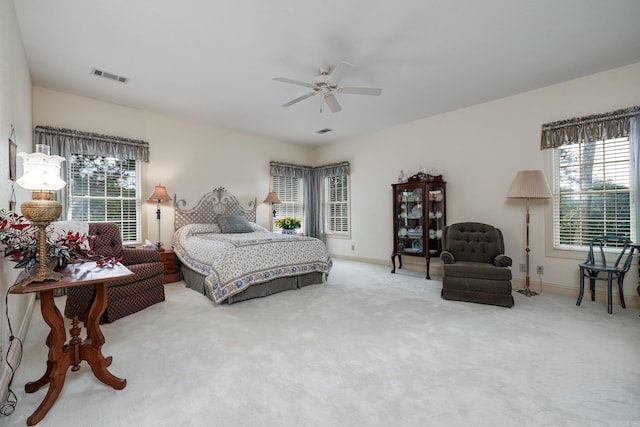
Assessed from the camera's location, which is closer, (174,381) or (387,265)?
(174,381)

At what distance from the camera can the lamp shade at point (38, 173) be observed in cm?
171

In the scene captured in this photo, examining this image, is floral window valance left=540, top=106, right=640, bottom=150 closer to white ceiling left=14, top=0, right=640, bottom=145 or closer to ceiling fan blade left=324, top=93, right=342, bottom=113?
white ceiling left=14, top=0, right=640, bottom=145

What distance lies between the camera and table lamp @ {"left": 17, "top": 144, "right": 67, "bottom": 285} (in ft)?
5.36

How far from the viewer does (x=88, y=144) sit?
4.31 meters

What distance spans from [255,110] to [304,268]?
272 centimetres

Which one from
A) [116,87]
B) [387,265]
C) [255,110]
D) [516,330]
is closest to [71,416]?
[516,330]

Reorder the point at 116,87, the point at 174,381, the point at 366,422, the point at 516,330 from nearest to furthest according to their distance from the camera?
the point at 366,422 → the point at 174,381 → the point at 516,330 → the point at 116,87

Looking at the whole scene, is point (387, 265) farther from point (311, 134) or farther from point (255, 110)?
point (255, 110)

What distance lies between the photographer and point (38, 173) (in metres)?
→ 1.72

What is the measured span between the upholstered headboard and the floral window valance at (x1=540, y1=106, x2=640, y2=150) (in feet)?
17.1

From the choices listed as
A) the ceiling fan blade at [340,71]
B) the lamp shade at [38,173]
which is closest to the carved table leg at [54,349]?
the lamp shade at [38,173]

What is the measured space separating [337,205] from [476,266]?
12.6 feet

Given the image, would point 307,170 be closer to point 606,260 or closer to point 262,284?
point 262,284

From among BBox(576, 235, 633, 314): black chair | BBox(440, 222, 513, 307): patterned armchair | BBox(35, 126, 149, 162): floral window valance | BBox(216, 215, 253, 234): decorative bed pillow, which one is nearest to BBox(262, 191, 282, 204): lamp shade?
BBox(216, 215, 253, 234): decorative bed pillow
